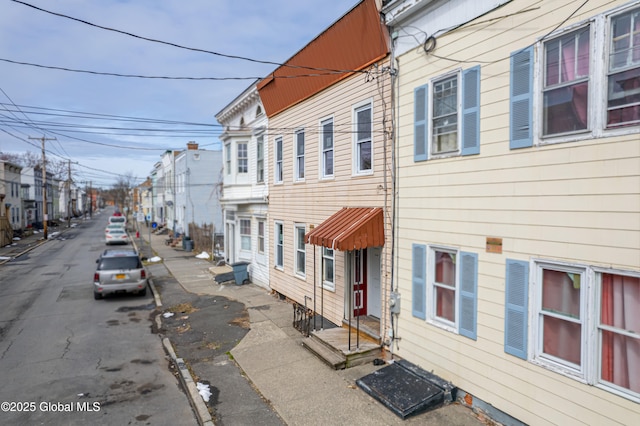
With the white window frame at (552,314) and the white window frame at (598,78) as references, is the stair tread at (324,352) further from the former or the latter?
the white window frame at (598,78)

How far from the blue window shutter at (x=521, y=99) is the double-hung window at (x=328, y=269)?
21.0ft

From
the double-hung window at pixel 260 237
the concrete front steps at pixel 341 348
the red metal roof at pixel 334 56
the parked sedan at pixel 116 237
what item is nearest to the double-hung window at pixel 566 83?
the red metal roof at pixel 334 56

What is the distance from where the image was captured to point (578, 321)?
509 centimetres

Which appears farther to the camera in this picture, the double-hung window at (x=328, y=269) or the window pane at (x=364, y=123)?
the double-hung window at (x=328, y=269)

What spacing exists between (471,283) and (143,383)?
6745mm

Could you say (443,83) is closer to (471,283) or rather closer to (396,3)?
(396,3)

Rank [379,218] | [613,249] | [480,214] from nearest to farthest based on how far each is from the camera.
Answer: [613,249] → [480,214] → [379,218]

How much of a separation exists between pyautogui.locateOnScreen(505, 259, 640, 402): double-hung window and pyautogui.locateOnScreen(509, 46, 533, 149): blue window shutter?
1790mm

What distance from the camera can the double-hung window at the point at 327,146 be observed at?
1121 centimetres

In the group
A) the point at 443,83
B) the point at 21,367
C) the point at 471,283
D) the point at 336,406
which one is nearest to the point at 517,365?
the point at 471,283

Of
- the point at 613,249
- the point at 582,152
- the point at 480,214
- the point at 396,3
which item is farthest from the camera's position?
the point at 396,3

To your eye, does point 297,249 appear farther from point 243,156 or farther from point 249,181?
point 243,156

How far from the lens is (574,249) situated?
199 inches

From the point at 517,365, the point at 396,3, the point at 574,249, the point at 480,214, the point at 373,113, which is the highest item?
the point at 396,3
